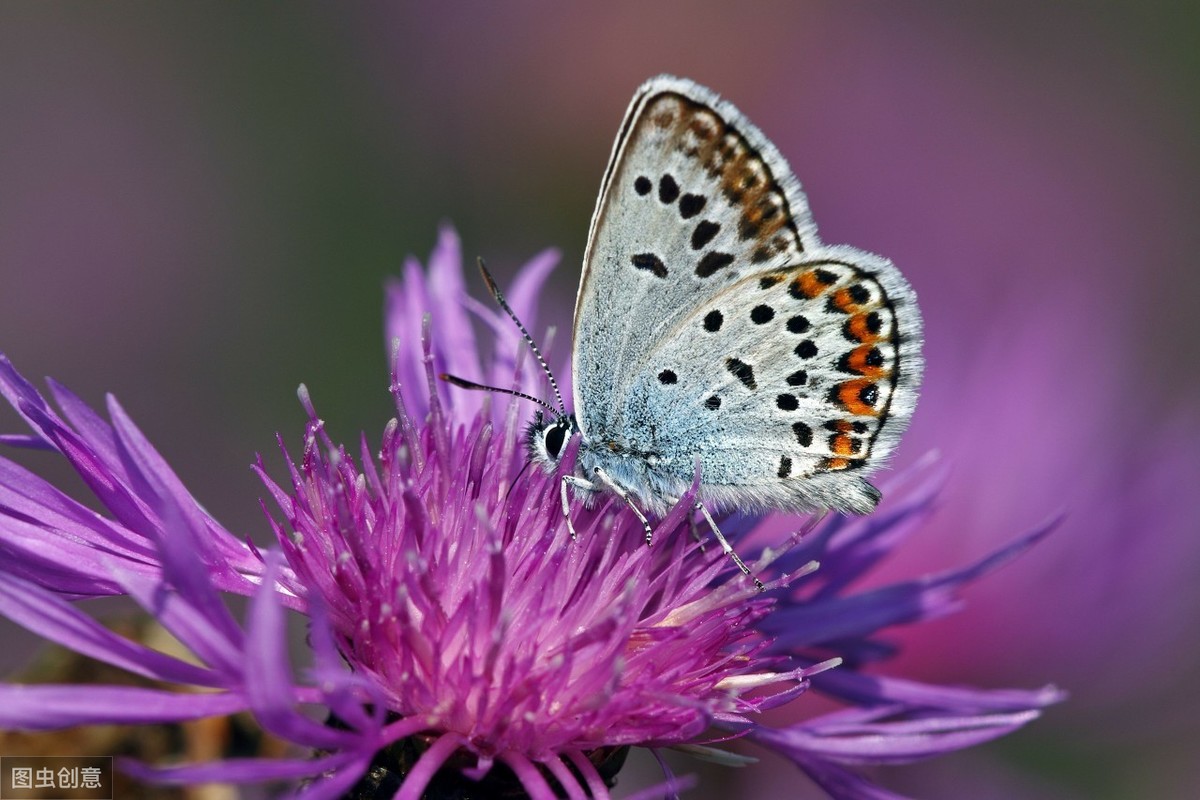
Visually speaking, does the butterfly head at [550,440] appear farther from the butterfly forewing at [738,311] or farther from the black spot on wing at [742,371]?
the black spot on wing at [742,371]

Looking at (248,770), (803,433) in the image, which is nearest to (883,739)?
(803,433)

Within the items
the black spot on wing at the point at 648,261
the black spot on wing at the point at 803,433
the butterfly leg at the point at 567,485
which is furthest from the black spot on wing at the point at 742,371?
the butterfly leg at the point at 567,485

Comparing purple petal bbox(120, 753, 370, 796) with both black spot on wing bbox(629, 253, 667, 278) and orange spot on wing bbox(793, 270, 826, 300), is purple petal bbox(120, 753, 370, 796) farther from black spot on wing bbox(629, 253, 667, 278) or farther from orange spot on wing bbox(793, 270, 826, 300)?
orange spot on wing bbox(793, 270, 826, 300)

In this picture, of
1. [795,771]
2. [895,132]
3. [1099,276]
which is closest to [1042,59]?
[895,132]

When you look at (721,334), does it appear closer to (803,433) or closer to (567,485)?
(803,433)

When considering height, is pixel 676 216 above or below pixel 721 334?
above

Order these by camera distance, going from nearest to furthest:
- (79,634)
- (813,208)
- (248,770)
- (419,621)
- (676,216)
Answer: (248,770), (79,634), (419,621), (676,216), (813,208)
